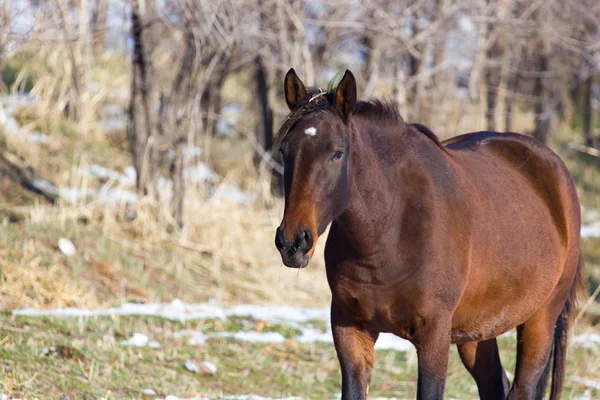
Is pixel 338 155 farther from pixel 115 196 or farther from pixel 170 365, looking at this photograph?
pixel 115 196

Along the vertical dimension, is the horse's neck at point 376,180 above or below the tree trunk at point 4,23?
below

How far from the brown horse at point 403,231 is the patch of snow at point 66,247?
479cm

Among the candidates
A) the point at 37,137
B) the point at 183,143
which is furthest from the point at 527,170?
the point at 37,137

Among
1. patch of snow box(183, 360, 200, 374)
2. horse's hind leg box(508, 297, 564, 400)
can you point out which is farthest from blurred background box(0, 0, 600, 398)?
horse's hind leg box(508, 297, 564, 400)

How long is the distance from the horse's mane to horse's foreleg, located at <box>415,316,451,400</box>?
1042mm

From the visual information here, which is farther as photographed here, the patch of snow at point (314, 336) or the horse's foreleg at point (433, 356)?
the patch of snow at point (314, 336)

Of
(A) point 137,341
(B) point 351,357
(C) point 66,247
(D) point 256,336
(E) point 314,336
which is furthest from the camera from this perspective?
(C) point 66,247

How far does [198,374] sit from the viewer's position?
20.3 feet

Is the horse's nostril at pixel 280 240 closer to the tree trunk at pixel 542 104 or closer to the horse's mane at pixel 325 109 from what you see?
the horse's mane at pixel 325 109

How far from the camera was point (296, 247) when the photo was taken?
3.52 m

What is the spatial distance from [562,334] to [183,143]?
5369 mm

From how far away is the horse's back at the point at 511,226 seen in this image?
4.51 meters

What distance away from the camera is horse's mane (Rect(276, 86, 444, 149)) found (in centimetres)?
384

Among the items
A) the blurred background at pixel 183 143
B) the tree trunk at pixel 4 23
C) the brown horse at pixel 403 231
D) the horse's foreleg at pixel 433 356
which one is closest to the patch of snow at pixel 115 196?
the blurred background at pixel 183 143
